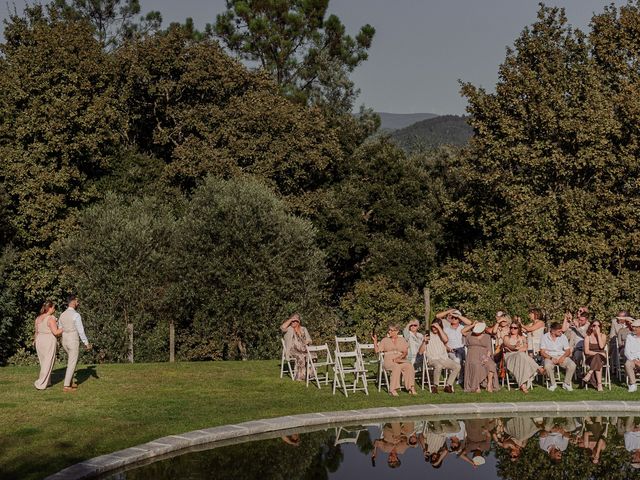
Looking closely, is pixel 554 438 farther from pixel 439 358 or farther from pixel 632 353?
pixel 632 353

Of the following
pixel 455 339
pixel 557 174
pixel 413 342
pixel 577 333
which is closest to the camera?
pixel 455 339

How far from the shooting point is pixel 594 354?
18.3 m

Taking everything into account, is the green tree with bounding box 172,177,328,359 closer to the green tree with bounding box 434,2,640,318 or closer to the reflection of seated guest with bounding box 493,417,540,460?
the green tree with bounding box 434,2,640,318

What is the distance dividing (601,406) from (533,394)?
5.75 ft

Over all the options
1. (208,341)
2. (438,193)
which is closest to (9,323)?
(208,341)

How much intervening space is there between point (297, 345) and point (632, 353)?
277 inches

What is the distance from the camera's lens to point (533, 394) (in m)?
17.5

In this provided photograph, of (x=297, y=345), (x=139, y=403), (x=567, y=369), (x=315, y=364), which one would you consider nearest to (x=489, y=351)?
(x=567, y=369)

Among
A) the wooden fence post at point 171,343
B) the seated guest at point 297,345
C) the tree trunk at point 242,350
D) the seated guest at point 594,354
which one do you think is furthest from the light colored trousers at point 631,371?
the wooden fence post at point 171,343

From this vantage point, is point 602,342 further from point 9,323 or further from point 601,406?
point 9,323

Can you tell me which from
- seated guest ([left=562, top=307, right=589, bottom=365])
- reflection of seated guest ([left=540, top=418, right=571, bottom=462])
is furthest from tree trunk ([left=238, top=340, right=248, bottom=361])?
reflection of seated guest ([left=540, top=418, right=571, bottom=462])

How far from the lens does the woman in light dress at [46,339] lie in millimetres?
17344

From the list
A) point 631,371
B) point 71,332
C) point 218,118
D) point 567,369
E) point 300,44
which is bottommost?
point 631,371

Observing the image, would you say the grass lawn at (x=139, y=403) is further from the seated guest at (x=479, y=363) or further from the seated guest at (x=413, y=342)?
the seated guest at (x=413, y=342)
